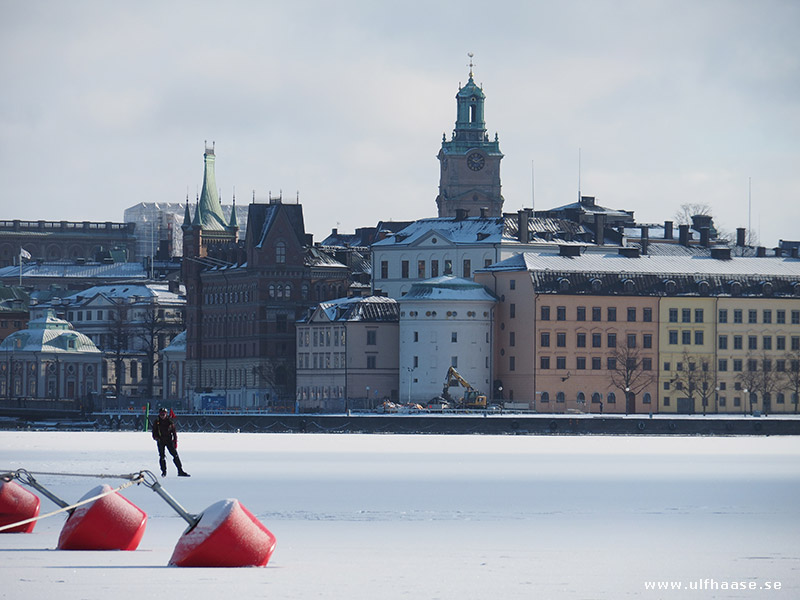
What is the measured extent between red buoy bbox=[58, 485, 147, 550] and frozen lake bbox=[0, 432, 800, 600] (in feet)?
1.05

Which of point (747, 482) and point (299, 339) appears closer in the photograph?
point (747, 482)

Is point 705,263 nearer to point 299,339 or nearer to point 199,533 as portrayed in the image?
point 299,339

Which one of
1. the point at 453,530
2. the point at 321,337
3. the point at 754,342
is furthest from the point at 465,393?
the point at 453,530

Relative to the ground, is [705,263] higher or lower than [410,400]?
higher

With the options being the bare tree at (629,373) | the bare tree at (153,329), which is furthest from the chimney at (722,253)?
the bare tree at (153,329)

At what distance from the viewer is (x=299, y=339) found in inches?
6117

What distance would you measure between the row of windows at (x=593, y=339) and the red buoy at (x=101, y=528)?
10557cm

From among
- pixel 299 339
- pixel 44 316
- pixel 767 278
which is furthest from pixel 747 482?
pixel 44 316

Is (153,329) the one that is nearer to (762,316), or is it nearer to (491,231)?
(491,231)

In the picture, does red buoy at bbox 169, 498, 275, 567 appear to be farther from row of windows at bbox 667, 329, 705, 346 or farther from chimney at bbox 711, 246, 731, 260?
chimney at bbox 711, 246, 731, 260

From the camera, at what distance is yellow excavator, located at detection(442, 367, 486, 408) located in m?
132

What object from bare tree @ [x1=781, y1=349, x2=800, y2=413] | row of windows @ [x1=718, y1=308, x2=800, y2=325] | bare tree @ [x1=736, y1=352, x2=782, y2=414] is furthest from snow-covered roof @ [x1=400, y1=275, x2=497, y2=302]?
bare tree @ [x1=781, y1=349, x2=800, y2=413]

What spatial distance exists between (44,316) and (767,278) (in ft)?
224

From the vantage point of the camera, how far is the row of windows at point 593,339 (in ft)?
453
